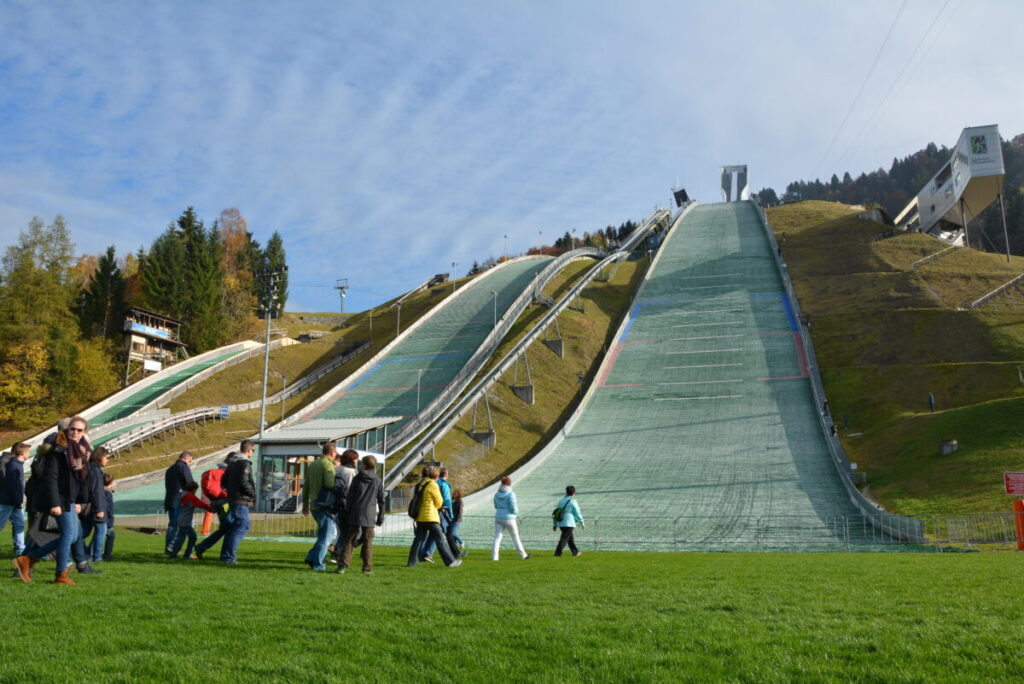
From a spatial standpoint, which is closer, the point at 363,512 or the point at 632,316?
the point at 363,512

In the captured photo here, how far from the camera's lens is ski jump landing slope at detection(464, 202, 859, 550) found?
23.6 metres

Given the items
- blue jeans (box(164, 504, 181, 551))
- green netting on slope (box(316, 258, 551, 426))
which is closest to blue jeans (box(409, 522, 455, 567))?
blue jeans (box(164, 504, 181, 551))

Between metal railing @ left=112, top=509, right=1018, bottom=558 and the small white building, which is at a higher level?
the small white building

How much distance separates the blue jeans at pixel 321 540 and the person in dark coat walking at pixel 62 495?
303cm

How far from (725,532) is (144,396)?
129 feet

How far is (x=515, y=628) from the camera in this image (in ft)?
20.0

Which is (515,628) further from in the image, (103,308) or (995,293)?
(103,308)

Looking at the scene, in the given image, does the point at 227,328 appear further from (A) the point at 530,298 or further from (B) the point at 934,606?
(B) the point at 934,606

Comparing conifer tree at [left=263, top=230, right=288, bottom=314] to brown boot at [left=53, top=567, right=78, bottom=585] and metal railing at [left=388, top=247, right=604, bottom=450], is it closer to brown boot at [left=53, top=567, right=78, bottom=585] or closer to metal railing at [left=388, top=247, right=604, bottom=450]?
metal railing at [left=388, top=247, right=604, bottom=450]

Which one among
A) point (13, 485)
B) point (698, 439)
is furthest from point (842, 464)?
point (13, 485)

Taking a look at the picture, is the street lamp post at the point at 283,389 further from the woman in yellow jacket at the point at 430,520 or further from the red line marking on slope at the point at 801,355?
the woman in yellow jacket at the point at 430,520

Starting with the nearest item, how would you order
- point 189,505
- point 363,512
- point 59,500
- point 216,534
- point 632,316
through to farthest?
point 59,500 < point 363,512 < point 216,534 < point 189,505 < point 632,316

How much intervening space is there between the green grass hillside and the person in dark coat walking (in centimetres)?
2219

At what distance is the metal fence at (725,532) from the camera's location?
19.1 m
